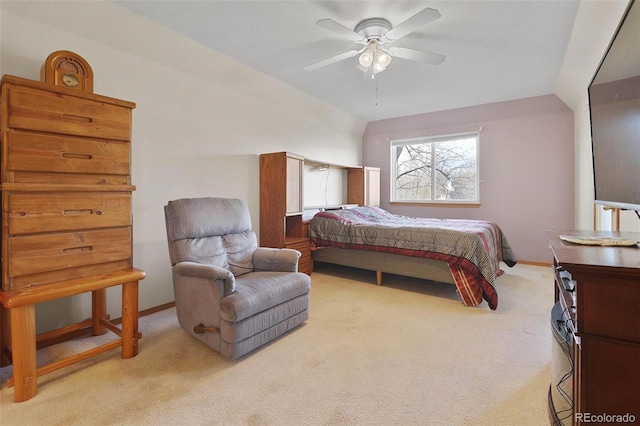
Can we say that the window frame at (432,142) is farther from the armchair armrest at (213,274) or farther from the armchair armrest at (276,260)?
the armchair armrest at (213,274)

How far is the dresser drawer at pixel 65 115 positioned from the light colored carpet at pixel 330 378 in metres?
1.43

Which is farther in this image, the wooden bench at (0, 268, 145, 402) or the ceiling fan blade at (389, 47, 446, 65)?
the ceiling fan blade at (389, 47, 446, 65)

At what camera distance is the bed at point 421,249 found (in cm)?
283

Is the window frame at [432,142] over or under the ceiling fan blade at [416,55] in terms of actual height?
under

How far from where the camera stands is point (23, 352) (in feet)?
5.06

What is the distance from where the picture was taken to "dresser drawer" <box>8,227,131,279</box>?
1.56m

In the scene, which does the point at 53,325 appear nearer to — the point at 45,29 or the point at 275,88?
the point at 45,29

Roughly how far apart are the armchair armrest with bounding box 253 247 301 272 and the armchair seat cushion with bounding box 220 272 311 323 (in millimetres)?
82

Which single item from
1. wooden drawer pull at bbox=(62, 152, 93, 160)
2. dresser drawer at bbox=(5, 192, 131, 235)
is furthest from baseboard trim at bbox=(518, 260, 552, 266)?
wooden drawer pull at bbox=(62, 152, 93, 160)

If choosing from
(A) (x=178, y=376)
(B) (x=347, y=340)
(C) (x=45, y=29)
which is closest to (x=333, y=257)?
(B) (x=347, y=340)

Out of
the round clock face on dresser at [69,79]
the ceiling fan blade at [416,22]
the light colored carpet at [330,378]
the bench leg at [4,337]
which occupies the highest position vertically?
the ceiling fan blade at [416,22]

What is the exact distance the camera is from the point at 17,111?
1559 millimetres

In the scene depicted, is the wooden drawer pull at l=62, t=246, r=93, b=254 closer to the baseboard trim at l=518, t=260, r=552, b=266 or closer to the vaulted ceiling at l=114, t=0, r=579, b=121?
the vaulted ceiling at l=114, t=0, r=579, b=121

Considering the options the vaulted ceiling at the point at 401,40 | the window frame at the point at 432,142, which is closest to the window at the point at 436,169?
the window frame at the point at 432,142
